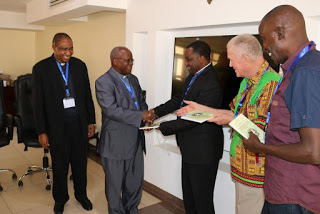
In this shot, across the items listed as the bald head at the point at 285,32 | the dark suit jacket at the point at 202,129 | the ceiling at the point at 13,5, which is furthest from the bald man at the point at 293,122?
the ceiling at the point at 13,5

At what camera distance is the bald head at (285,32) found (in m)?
1.24

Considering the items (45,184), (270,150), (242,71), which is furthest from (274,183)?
(45,184)

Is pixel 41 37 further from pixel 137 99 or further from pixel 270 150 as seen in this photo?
pixel 270 150

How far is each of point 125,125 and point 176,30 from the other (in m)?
1.44

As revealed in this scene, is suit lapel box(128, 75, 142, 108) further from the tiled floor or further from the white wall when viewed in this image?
the tiled floor

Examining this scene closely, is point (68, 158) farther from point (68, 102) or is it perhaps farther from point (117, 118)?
point (117, 118)

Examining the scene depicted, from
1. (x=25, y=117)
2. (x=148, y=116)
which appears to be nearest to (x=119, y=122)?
(x=148, y=116)

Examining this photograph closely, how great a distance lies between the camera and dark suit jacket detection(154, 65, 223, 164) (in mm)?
2377

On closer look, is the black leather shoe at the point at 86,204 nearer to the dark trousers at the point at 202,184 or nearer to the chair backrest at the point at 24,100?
the dark trousers at the point at 202,184

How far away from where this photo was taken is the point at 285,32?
4.08 feet

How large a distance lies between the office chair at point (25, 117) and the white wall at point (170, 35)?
1.48 m

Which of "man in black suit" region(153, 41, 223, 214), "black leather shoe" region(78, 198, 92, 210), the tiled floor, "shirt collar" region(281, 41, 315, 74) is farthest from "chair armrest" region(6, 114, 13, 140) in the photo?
"shirt collar" region(281, 41, 315, 74)

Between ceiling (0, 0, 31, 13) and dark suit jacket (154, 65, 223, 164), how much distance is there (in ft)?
16.0

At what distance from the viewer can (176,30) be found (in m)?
3.54
